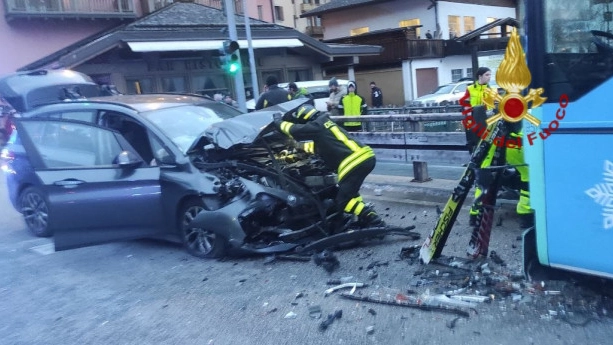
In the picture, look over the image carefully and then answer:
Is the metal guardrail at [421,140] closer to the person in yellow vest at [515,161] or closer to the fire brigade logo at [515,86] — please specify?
the person in yellow vest at [515,161]

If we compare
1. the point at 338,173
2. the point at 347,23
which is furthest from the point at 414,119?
the point at 347,23

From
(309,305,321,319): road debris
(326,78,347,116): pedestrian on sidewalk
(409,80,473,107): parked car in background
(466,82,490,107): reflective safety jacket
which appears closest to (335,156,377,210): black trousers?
(309,305,321,319): road debris

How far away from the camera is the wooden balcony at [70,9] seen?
23.6 metres

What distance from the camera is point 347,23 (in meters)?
39.8

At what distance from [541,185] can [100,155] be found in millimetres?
4845

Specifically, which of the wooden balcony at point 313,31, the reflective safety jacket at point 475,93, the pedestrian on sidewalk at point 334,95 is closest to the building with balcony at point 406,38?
the wooden balcony at point 313,31

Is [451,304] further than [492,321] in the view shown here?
Yes

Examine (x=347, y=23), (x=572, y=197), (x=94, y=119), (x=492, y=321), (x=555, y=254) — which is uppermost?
(x=347, y=23)

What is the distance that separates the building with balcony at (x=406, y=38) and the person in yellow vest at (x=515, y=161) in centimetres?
1985

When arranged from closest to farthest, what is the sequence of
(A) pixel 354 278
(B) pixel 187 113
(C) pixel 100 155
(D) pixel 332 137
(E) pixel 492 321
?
1. (E) pixel 492 321
2. (A) pixel 354 278
3. (D) pixel 332 137
4. (C) pixel 100 155
5. (B) pixel 187 113

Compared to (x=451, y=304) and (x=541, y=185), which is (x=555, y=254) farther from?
(x=451, y=304)

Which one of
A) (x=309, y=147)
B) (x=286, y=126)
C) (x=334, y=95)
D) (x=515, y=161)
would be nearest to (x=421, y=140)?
(x=309, y=147)

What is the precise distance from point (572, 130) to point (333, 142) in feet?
8.90

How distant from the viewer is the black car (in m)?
5.91
